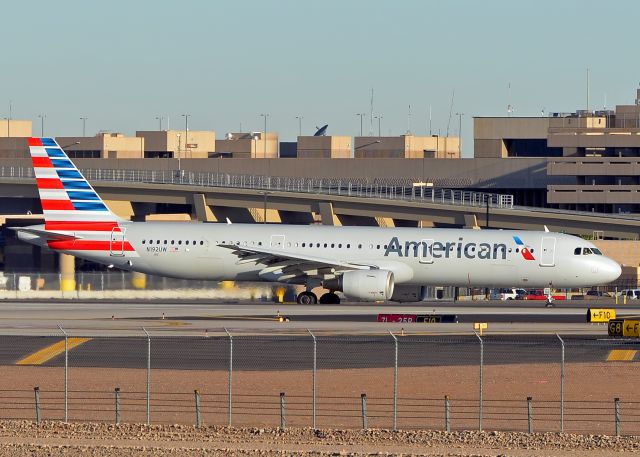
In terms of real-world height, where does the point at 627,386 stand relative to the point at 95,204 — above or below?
below

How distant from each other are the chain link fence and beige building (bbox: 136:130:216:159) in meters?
121

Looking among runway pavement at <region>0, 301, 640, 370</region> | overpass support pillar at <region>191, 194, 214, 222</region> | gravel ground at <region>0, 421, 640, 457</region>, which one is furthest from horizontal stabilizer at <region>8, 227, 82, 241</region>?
overpass support pillar at <region>191, 194, 214, 222</region>

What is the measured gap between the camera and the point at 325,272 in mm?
61938

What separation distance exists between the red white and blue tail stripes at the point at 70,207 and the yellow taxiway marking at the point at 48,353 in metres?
19.0

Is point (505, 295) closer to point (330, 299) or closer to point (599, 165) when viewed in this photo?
point (330, 299)

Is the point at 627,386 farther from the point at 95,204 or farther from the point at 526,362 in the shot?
the point at 95,204

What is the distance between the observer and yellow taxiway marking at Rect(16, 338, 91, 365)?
39.3 meters

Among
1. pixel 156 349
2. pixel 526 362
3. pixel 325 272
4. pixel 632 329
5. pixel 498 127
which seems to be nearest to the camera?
pixel 526 362

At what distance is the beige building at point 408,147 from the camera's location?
531 ft

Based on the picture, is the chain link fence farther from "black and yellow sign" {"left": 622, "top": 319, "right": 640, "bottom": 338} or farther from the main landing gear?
the main landing gear

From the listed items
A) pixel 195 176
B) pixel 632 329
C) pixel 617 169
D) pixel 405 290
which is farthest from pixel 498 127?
pixel 632 329

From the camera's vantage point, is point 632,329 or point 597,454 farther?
point 632,329

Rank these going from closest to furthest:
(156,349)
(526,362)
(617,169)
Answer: (526,362), (156,349), (617,169)

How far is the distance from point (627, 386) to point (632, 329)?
967 centimetres
